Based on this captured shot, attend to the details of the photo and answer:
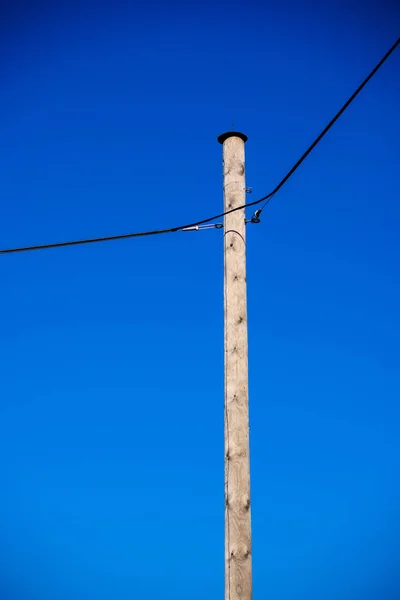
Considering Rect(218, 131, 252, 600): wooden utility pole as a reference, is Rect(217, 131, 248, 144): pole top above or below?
A: above

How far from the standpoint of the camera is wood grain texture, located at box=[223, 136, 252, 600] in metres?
4.77

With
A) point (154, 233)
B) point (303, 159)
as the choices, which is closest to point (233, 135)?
point (303, 159)

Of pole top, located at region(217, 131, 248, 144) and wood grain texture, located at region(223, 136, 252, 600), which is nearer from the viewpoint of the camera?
wood grain texture, located at region(223, 136, 252, 600)

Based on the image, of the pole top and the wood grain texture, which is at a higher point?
the pole top

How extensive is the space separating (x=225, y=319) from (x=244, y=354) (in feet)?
1.18

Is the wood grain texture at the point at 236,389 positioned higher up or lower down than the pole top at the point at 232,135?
lower down

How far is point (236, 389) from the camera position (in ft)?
17.1

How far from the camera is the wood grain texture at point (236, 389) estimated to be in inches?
188

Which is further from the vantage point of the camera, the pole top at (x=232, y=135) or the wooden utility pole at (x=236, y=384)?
the pole top at (x=232, y=135)

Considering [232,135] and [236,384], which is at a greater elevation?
[232,135]

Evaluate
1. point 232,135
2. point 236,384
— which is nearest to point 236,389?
point 236,384

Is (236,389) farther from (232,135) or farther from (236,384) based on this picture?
(232,135)

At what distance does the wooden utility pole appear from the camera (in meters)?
4.77

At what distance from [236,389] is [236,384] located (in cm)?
4
